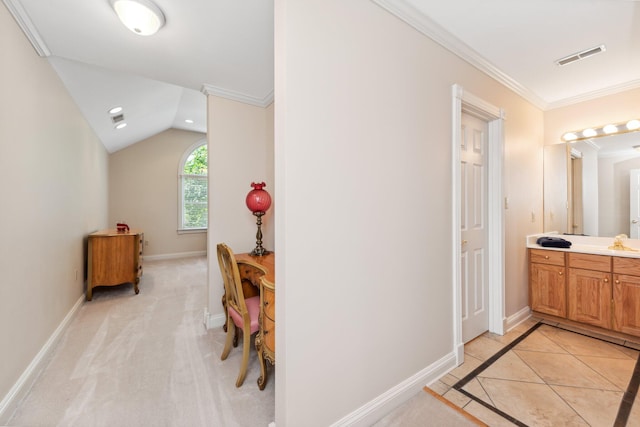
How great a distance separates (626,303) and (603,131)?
68.4 inches

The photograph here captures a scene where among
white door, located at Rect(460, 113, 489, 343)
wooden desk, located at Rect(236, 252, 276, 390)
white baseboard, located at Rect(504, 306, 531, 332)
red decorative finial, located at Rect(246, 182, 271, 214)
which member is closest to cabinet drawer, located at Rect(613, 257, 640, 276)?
white baseboard, located at Rect(504, 306, 531, 332)

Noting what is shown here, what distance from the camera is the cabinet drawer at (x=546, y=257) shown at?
2.65 m

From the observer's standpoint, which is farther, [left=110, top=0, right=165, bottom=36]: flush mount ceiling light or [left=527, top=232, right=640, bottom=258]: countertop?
[left=527, top=232, right=640, bottom=258]: countertop

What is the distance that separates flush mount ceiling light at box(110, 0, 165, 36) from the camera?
148 centimetres

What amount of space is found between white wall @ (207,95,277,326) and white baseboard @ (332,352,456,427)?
69.9 inches

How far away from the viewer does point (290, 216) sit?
3.97 feet

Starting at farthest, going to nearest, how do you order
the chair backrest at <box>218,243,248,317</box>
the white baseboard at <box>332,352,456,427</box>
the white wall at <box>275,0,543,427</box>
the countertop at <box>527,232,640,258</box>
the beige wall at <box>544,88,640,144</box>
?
the beige wall at <box>544,88,640,144</box>
the countertop at <box>527,232,640,258</box>
the chair backrest at <box>218,243,248,317</box>
the white baseboard at <box>332,352,456,427</box>
the white wall at <box>275,0,543,427</box>

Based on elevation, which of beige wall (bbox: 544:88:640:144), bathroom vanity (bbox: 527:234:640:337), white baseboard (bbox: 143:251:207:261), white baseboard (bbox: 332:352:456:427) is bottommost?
white baseboard (bbox: 332:352:456:427)

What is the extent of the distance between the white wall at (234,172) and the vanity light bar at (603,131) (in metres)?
3.38

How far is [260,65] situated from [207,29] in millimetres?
506

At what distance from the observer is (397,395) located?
1587 millimetres

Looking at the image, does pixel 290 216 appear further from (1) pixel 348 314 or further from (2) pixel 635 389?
(2) pixel 635 389

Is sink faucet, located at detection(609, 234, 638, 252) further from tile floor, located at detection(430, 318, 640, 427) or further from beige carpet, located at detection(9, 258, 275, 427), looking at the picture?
beige carpet, located at detection(9, 258, 275, 427)

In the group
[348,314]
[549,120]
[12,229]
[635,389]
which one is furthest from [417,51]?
[12,229]
